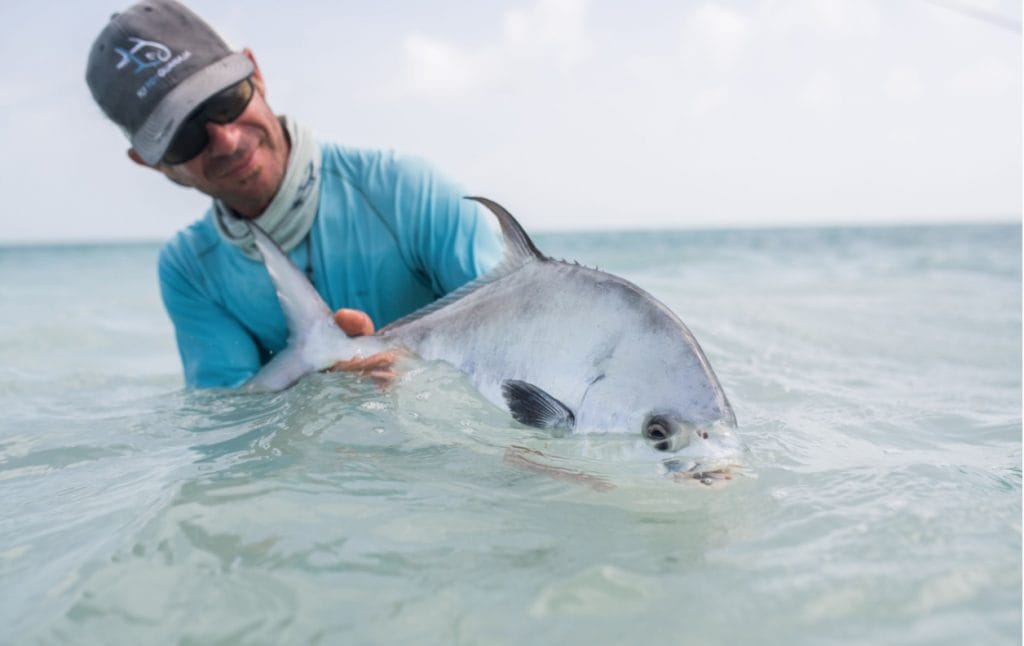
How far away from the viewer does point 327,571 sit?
1475 millimetres

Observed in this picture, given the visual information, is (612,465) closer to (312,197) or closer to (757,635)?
(757,635)

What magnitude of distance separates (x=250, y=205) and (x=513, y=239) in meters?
1.27

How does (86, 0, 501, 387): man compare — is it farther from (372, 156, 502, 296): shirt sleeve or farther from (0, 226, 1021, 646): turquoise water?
(0, 226, 1021, 646): turquoise water

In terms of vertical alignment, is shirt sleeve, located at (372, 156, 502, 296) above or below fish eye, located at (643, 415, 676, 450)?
above

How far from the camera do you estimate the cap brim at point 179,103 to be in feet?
8.15

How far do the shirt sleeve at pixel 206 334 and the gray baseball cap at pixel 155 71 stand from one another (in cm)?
76

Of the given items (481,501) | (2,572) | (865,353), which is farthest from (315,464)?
(865,353)

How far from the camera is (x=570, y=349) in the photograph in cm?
194

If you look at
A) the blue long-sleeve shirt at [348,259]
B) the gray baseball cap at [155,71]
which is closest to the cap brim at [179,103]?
the gray baseball cap at [155,71]

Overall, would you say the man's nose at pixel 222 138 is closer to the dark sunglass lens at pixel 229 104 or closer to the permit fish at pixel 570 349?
the dark sunglass lens at pixel 229 104

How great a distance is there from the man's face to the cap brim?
0.36 ft

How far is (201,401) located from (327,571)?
181 centimetres

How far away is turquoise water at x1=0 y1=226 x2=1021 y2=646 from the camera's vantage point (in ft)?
4.32

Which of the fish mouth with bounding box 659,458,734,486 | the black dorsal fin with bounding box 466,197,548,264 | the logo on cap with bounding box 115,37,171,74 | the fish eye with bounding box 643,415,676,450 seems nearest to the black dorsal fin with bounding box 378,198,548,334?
the black dorsal fin with bounding box 466,197,548,264
